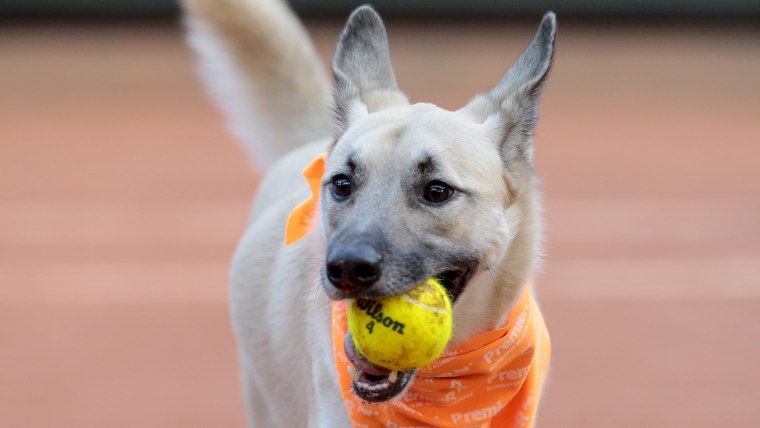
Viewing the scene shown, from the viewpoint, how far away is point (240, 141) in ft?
19.2

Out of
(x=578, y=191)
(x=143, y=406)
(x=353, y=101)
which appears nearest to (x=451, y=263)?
(x=353, y=101)

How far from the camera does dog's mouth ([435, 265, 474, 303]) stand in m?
3.67

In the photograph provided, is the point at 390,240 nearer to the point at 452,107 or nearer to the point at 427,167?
the point at 427,167

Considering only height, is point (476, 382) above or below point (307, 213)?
below

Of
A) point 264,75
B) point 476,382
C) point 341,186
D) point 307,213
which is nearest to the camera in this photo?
point 341,186

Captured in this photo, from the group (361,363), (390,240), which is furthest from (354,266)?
(361,363)

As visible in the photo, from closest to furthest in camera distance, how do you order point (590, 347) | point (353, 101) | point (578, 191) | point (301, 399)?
point (353, 101), point (301, 399), point (590, 347), point (578, 191)

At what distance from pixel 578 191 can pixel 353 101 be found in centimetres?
931

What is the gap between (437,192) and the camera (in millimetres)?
3635

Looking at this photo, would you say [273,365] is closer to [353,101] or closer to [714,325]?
[353,101]

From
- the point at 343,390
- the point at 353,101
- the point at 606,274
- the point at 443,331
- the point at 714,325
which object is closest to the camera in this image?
the point at 443,331

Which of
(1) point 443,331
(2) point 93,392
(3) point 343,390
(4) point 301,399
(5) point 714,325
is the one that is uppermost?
(1) point 443,331

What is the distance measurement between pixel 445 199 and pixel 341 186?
36 centimetres

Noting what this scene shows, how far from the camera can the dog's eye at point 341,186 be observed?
374cm
